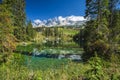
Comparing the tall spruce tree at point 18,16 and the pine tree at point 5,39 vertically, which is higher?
the tall spruce tree at point 18,16

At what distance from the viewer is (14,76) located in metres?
6.76

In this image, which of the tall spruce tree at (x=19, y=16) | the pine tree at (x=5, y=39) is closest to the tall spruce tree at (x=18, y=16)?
the tall spruce tree at (x=19, y=16)

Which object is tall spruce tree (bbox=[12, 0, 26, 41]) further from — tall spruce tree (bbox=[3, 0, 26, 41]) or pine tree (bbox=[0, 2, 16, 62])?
pine tree (bbox=[0, 2, 16, 62])

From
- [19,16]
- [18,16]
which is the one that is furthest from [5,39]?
[19,16]

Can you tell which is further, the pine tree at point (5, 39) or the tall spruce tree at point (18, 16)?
the tall spruce tree at point (18, 16)

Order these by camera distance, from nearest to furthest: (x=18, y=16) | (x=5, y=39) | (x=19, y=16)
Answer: (x=5, y=39) → (x=18, y=16) → (x=19, y=16)

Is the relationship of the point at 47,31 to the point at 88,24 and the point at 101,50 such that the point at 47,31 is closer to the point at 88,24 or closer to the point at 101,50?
the point at 88,24

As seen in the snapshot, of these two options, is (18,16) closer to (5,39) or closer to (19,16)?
(19,16)

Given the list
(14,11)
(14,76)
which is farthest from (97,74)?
(14,11)

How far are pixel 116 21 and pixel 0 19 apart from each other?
2633 cm

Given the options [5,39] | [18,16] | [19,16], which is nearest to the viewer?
[5,39]

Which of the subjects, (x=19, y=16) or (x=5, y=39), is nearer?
(x=5, y=39)

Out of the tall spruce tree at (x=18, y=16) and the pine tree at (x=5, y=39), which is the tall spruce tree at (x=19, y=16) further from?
the pine tree at (x=5, y=39)

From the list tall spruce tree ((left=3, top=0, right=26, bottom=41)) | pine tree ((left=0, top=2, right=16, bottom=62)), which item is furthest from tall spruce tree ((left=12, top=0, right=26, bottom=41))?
pine tree ((left=0, top=2, right=16, bottom=62))
